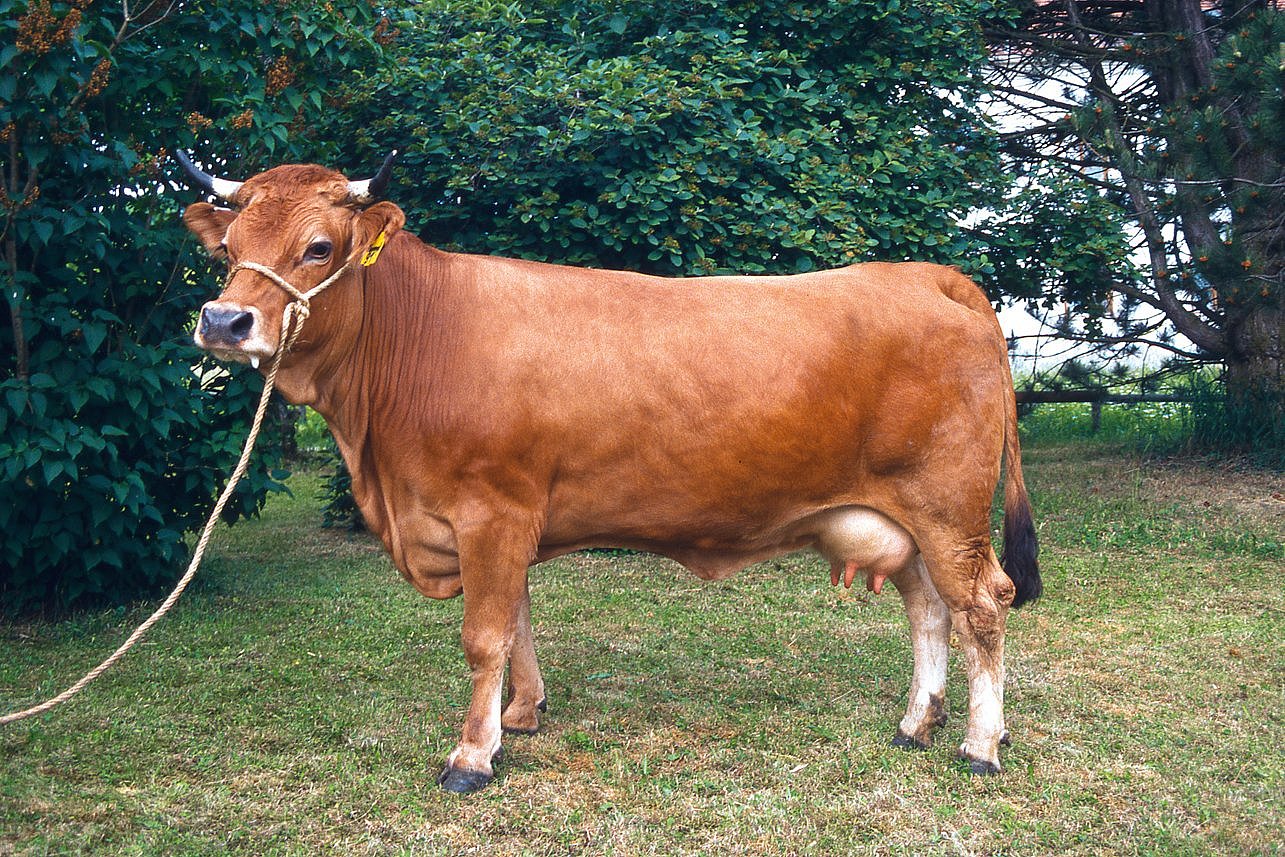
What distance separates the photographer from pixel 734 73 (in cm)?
884

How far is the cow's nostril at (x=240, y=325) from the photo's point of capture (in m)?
4.06

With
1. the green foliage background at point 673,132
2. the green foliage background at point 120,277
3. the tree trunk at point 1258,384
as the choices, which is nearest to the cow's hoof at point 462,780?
the green foliage background at point 120,277

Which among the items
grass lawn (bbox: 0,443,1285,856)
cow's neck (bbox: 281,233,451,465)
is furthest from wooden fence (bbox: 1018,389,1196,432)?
cow's neck (bbox: 281,233,451,465)

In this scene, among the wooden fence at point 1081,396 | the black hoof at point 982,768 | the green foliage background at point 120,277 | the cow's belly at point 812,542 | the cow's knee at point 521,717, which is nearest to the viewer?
the black hoof at point 982,768

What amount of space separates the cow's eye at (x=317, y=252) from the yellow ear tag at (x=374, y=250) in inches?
6.0

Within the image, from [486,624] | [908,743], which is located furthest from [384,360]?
[908,743]

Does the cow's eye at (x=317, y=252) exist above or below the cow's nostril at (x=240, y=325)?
above

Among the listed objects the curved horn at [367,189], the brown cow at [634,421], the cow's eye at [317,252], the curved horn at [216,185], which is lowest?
the brown cow at [634,421]

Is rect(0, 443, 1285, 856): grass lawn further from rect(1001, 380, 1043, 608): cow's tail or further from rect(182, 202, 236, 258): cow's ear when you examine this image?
rect(182, 202, 236, 258): cow's ear

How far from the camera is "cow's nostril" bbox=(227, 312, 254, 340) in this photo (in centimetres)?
406

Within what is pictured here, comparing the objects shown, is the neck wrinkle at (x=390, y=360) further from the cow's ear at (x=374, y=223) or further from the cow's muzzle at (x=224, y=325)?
the cow's muzzle at (x=224, y=325)

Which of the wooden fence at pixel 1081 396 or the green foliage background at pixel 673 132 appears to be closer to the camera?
the green foliage background at pixel 673 132

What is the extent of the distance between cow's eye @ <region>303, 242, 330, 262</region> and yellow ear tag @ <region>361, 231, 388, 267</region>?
152 millimetres

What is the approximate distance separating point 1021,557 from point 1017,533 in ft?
0.37
